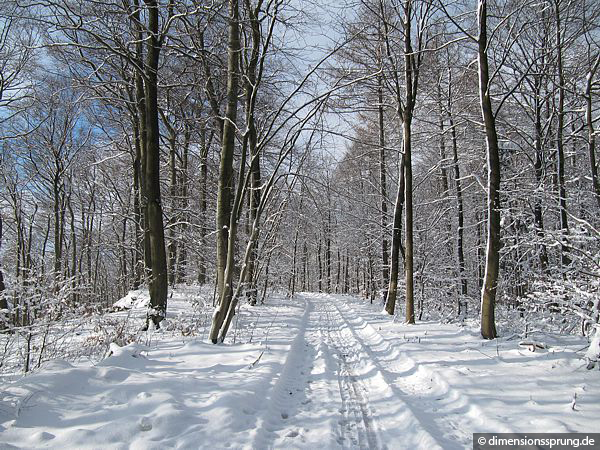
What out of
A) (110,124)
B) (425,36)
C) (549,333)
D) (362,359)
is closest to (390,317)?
(549,333)

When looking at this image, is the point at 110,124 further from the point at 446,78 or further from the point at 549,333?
the point at 549,333

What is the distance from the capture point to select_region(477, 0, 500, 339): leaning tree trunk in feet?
21.5

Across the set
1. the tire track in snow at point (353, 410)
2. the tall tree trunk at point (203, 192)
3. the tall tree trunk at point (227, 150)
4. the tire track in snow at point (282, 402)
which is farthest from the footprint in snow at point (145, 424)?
the tall tree trunk at point (203, 192)

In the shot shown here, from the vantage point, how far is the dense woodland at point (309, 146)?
5969 millimetres

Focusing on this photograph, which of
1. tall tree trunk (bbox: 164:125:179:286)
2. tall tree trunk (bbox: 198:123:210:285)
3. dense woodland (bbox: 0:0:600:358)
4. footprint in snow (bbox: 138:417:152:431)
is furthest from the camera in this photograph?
tall tree trunk (bbox: 198:123:210:285)

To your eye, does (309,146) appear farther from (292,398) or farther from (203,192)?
(203,192)

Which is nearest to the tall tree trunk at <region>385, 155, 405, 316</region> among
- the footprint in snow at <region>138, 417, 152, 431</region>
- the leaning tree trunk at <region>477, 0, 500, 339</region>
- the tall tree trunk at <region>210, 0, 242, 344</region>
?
the leaning tree trunk at <region>477, 0, 500, 339</region>

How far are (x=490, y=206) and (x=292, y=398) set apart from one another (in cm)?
519

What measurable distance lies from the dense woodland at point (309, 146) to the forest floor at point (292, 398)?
1.21 metres

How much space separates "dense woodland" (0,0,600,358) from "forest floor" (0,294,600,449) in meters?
1.21

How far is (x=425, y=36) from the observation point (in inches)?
413

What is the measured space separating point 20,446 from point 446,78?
16151 mm

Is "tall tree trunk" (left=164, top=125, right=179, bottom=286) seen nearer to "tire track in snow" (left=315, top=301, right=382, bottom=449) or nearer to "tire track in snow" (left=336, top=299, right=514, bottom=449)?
"tire track in snow" (left=315, top=301, right=382, bottom=449)

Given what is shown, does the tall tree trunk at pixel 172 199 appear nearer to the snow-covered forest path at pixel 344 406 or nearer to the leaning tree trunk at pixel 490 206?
the snow-covered forest path at pixel 344 406
